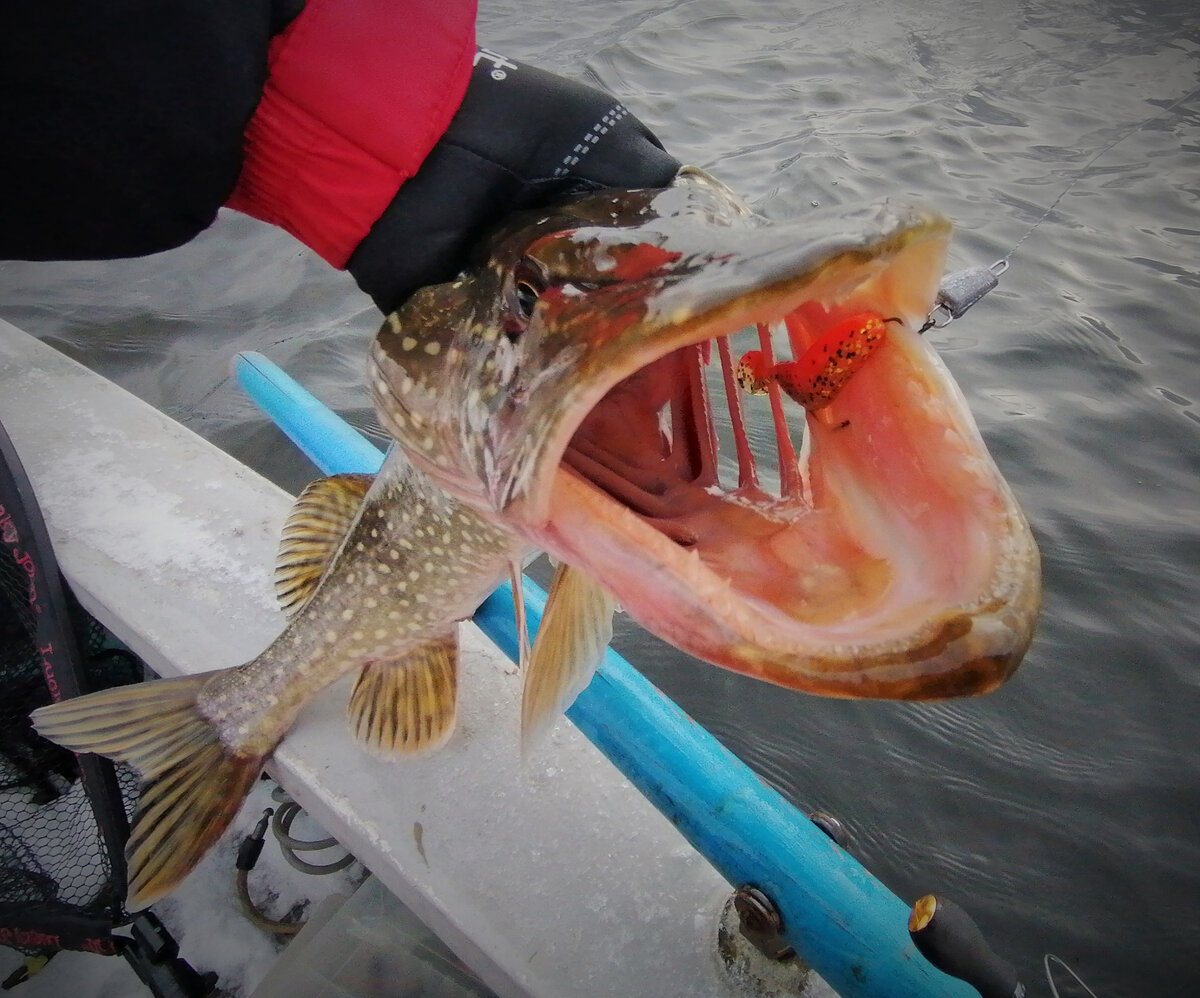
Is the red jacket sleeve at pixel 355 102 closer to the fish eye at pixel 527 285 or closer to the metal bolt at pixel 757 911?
the fish eye at pixel 527 285

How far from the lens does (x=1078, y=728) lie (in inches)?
86.9

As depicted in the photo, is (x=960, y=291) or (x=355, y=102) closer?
(x=355, y=102)

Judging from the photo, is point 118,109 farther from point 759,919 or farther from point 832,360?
point 759,919

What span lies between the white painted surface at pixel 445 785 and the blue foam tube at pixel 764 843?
25cm

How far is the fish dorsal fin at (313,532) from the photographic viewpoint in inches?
69.4

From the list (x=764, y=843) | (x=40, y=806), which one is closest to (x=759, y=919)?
(x=764, y=843)

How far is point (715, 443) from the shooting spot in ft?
3.78

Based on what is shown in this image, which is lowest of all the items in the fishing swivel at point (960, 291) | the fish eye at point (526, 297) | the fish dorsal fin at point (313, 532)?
the fish dorsal fin at point (313, 532)

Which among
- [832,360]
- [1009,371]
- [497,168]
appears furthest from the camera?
[1009,371]

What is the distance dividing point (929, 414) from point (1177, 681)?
88.9 inches

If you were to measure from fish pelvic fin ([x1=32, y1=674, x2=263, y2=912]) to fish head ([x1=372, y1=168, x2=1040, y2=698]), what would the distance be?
39.8 inches

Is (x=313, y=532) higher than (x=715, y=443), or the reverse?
(x=715, y=443)

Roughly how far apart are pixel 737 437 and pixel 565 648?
1.52 feet

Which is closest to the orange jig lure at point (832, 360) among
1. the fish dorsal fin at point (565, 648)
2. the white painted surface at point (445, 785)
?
the fish dorsal fin at point (565, 648)
